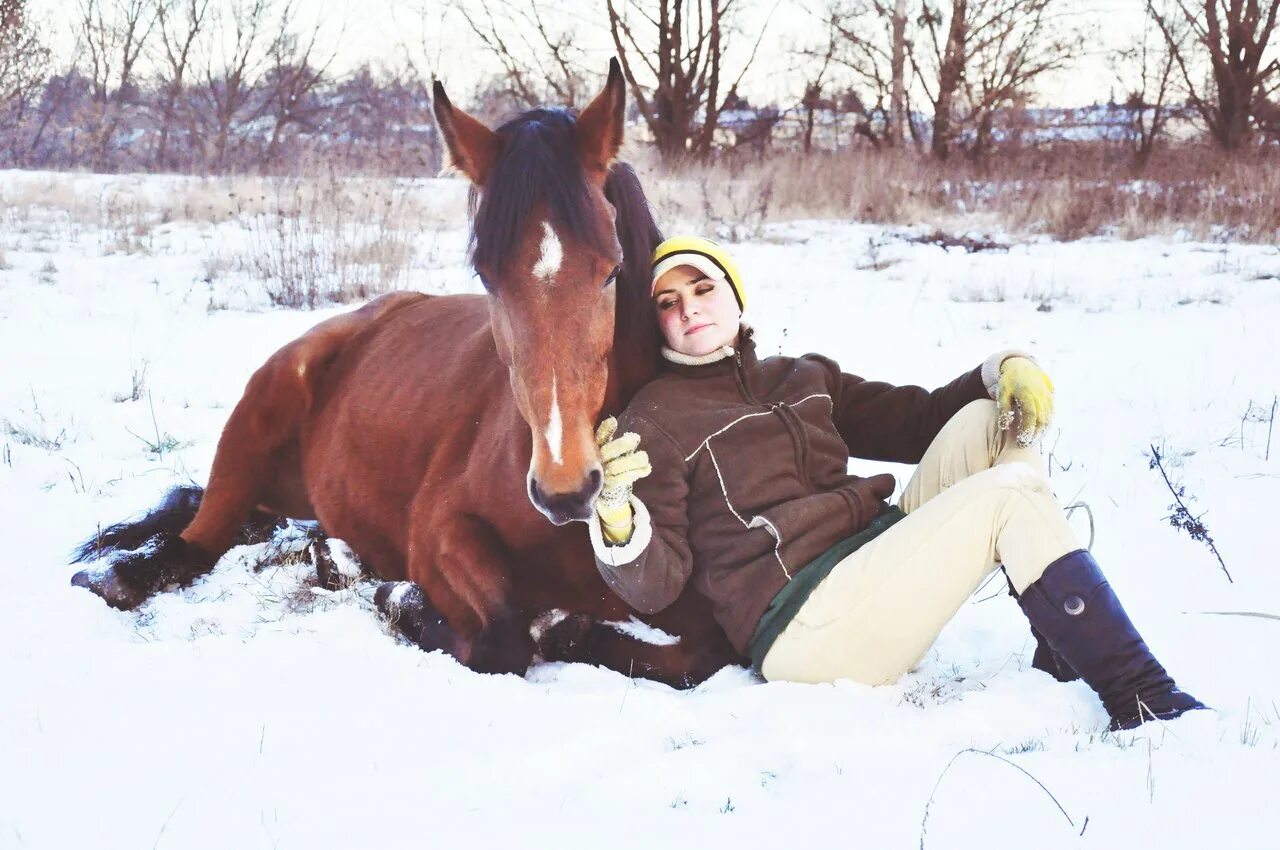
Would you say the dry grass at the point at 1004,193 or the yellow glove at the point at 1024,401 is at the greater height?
the dry grass at the point at 1004,193

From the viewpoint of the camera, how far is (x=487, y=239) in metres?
2.27

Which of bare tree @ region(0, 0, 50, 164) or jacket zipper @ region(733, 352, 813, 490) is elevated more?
bare tree @ region(0, 0, 50, 164)

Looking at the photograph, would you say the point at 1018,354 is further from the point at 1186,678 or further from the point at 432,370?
the point at 432,370

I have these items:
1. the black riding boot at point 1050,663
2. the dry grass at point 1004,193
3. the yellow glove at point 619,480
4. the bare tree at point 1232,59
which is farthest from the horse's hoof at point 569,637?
the bare tree at point 1232,59

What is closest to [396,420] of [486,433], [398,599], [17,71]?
[486,433]

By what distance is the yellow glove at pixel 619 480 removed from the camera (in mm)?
2211

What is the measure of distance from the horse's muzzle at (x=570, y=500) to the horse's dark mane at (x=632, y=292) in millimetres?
596

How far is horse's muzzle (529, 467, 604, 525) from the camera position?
210cm

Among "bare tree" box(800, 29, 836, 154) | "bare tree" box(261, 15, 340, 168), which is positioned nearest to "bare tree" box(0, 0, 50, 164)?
"bare tree" box(261, 15, 340, 168)

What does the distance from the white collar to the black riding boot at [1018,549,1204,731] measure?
1028mm

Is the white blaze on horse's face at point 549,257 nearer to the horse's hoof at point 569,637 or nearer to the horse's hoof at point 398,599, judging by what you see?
the horse's hoof at point 569,637

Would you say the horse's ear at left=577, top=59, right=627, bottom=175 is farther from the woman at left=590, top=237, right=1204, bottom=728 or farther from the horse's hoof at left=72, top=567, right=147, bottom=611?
the horse's hoof at left=72, top=567, right=147, bottom=611

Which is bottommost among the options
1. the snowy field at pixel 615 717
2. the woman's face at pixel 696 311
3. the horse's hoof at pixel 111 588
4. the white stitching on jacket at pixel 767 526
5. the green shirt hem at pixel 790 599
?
the horse's hoof at pixel 111 588

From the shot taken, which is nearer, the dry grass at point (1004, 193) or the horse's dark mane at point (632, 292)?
the horse's dark mane at point (632, 292)
